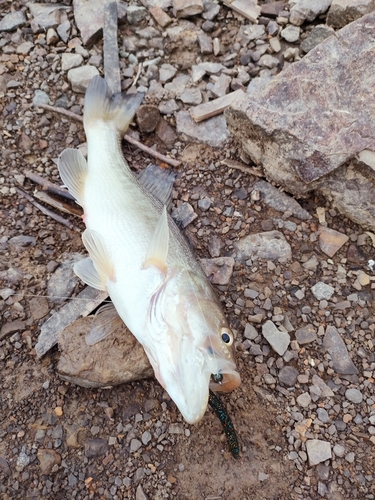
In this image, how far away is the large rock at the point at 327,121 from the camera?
4445 millimetres

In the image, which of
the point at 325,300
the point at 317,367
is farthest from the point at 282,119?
the point at 317,367

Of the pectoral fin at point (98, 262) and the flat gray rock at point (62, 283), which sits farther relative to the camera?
the flat gray rock at point (62, 283)

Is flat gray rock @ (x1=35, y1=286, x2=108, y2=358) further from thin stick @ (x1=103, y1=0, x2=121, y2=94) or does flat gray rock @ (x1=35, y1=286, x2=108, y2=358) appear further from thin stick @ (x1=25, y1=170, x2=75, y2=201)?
thin stick @ (x1=103, y1=0, x2=121, y2=94)

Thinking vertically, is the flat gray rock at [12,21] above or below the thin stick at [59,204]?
above

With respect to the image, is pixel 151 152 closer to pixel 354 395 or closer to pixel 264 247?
pixel 264 247

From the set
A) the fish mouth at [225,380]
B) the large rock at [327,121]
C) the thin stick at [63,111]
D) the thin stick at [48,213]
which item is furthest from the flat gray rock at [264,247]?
the thin stick at [63,111]

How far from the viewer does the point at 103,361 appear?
3887mm

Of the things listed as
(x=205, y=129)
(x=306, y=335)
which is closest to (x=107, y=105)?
(x=205, y=129)

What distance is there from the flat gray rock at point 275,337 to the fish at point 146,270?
0.72 m

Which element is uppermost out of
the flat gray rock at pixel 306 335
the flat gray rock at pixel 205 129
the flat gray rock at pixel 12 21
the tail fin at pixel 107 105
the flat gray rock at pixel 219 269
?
the flat gray rock at pixel 12 21

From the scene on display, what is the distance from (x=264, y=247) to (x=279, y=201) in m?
0.53

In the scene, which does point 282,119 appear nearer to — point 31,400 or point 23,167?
point 23,167

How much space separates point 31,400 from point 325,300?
8.73ft

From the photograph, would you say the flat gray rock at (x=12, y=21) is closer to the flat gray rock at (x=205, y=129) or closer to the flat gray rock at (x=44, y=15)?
the flat gray rock at (x=44, y=15)
